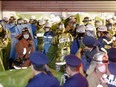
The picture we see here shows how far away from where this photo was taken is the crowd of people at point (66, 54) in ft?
13.5

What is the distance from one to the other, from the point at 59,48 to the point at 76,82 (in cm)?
314

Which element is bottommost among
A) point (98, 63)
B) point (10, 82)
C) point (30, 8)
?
point (10, 82)

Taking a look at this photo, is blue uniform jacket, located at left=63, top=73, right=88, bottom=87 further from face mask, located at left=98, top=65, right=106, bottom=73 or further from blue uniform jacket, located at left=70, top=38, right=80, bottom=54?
blue uniform jacket, located at left=70, top=38, right=80, bottom=54

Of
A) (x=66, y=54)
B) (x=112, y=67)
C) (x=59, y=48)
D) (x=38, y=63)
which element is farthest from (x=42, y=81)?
(x=59, y=48)

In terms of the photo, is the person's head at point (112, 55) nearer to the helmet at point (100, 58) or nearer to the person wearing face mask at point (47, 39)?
the helmet at point (100, 58)

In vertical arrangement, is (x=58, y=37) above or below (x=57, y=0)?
below

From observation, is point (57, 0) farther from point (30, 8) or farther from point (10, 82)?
point (10, 82)

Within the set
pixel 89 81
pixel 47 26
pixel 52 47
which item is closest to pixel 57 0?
pixel 47 26

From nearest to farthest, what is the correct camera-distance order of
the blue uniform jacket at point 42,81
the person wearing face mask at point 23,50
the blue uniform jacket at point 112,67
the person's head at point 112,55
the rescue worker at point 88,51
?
1. the blue uniform jacket at point 42,81
2. the blue uniform jacket at point 112,67
3. the person's head at point 112,55
4. the rescue worker at point 88,51
5. the person wearing face mask at point 23,50

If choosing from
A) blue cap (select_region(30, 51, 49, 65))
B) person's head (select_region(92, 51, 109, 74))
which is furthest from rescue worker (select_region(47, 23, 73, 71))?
person's head (select_region(92, 51, 109, 74))

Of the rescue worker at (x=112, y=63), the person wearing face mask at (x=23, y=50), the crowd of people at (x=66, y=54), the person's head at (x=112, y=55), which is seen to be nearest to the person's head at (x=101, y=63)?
the crowd of people at (x=66, y=54)

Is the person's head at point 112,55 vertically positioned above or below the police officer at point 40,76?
above

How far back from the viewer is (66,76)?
455 centimetres

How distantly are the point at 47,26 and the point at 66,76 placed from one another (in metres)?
5.02
